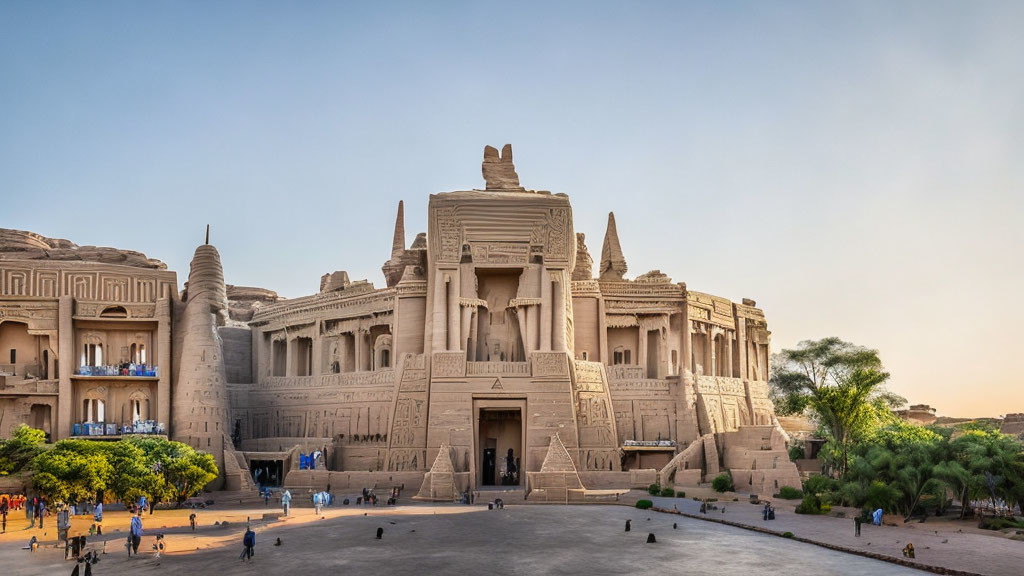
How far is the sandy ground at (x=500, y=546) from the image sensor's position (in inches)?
930

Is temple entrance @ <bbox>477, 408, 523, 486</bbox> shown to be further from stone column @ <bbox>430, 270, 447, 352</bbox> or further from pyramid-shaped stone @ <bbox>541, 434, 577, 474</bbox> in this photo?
pyramid-shaped stone @ <bbox>541, 434, 577, 474</bbox>

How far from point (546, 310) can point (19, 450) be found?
2627cm

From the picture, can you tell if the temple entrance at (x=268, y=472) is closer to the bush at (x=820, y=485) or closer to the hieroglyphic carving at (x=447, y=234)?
the hieroglyphic carving at (x=447, y=234)

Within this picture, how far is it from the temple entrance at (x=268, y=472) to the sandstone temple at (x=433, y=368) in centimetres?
12

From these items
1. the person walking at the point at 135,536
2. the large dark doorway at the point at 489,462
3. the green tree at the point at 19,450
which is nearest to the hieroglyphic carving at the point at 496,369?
the large dark doorway at the point at 489,462

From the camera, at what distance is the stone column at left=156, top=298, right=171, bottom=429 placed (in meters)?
44.1

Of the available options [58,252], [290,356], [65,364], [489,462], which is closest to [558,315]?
[489,462]

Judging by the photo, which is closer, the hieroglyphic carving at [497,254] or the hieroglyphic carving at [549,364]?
the hieroglyphic carving at [549,364]

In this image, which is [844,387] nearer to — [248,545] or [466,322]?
[466,322]

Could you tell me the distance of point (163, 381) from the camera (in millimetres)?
44344

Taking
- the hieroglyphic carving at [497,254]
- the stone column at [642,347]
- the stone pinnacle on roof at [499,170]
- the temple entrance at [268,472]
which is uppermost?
the stone pinnacle on roof at [499,170]

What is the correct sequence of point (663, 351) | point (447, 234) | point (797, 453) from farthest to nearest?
point (663, 351), point (797, 453), point (447, 234)

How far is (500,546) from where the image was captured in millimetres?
27062

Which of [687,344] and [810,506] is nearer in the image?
[810,506]
